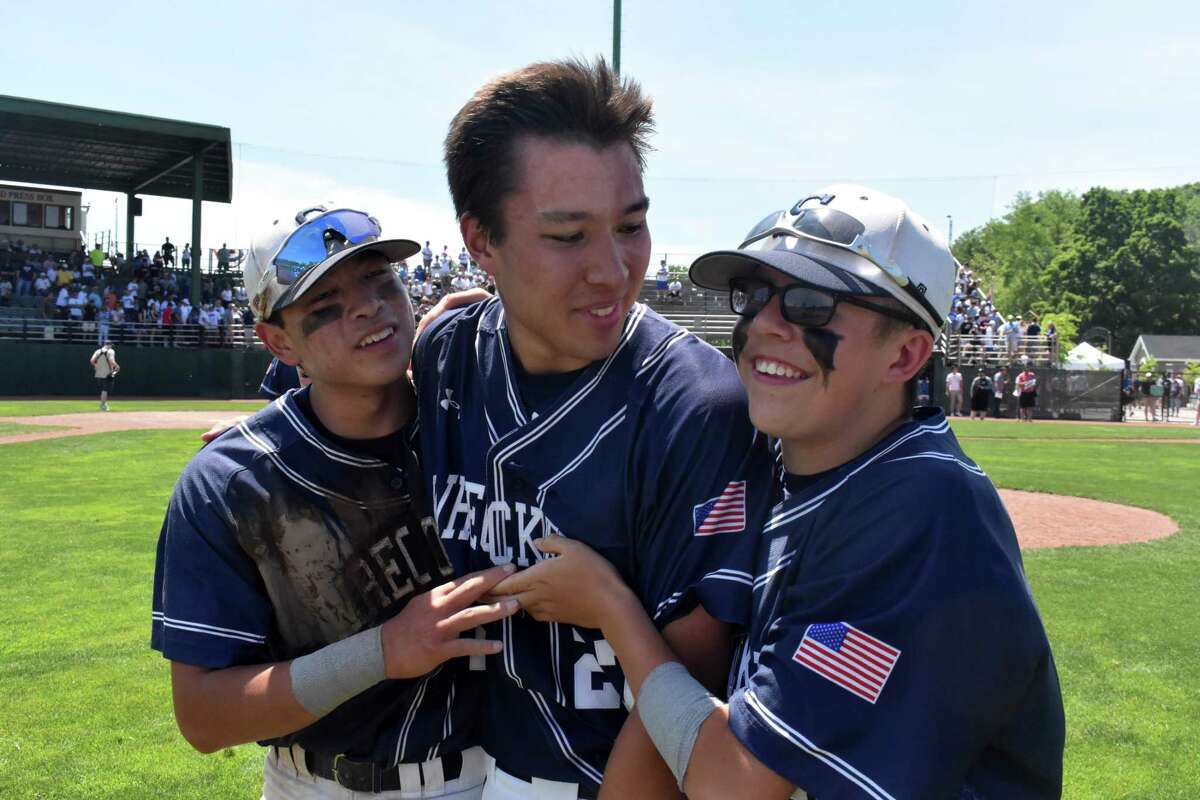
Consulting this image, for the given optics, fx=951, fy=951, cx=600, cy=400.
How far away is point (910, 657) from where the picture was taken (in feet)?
4.84

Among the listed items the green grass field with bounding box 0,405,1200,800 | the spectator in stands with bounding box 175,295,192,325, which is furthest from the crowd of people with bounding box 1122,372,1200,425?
the spectator in stands with bounding box 175,295,192,325

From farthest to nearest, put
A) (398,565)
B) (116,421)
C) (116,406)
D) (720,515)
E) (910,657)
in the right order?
(116,406), (116,421), (398,565), (720,515), (910,657)

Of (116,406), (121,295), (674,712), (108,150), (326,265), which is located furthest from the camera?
(121,295)

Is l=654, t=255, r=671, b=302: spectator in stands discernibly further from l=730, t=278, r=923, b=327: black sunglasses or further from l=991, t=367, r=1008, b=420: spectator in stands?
l=730, t=278, r=923, b=327: black sunglasses

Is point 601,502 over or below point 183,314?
below

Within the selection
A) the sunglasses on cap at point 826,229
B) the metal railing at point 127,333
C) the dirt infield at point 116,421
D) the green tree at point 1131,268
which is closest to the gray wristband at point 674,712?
the sunglasses on cap at point 826,229

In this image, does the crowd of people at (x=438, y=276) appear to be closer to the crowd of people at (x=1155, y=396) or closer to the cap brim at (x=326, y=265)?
the crowd of people at (x=1155, y=396)

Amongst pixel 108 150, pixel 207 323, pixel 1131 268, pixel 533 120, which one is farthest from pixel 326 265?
pixel 1131 268

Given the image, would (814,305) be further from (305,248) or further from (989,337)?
(989,337)

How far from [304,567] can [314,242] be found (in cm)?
73

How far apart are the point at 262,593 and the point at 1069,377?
111 feet

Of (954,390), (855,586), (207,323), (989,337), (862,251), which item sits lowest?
(954,390)

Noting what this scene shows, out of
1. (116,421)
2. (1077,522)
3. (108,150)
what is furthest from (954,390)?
(108,150)

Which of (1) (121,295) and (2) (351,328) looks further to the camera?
(1) (121,295)
